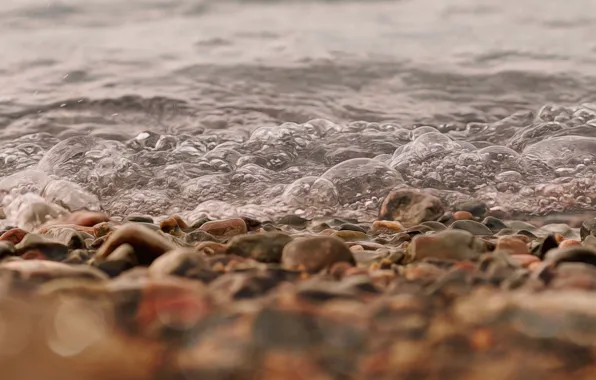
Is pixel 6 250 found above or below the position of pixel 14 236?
above

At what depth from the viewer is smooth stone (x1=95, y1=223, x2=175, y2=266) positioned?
1.92m

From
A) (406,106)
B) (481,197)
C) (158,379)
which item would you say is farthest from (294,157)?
(158,379)

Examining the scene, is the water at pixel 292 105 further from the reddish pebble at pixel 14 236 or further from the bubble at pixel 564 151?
the reddish pebble at pixel 14 236

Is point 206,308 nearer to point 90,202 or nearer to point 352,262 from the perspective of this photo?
point 352,262

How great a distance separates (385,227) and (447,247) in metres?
1.11

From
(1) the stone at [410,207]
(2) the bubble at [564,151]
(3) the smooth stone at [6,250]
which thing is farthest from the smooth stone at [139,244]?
(2) the bubble at [564,151]

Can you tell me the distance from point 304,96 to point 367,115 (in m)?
0.69

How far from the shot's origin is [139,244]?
6.32ft

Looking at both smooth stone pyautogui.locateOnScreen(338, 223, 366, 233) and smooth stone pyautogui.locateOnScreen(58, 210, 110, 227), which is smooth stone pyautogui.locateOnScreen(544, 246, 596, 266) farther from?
smooth stone pyautogui.locateOnScreen(58, 210, 110, 227)

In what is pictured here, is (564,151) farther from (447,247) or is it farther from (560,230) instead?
(447,247)

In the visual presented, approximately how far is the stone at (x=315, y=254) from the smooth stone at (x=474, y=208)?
1.60m

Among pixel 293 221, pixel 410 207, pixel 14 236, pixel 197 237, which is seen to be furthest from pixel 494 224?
pixel 14 236

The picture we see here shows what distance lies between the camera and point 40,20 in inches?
322

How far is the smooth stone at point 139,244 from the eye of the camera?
192 centimetres
